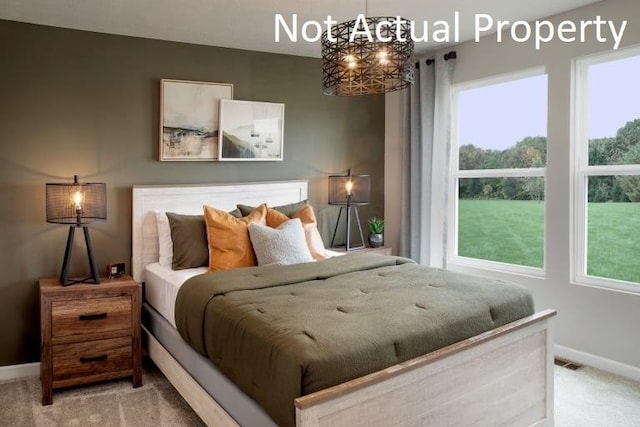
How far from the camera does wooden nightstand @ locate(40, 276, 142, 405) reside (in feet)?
9.78

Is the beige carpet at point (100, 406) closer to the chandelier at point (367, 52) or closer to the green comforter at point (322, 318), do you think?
the green comforter at point (322, 318)

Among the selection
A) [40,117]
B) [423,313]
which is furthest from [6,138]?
[423,313]

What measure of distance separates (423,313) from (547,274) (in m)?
1.92

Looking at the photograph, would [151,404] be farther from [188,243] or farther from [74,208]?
[74,208]

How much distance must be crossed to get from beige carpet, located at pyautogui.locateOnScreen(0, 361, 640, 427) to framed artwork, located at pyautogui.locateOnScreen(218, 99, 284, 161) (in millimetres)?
1851

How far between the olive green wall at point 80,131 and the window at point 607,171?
2.43m

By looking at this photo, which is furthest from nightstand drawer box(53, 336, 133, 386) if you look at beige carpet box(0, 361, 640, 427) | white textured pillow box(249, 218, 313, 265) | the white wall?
the white wall

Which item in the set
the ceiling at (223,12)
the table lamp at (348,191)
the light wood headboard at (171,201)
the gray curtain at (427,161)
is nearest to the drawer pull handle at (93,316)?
the light wood headboard at (171,201)

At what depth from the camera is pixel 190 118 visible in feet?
12.8

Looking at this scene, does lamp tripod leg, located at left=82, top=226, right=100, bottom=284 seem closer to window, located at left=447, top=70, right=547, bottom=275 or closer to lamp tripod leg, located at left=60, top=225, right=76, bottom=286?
lamp tripod leg, located at left=60, top=225, right=76, bottom=286

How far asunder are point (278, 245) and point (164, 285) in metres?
0.78

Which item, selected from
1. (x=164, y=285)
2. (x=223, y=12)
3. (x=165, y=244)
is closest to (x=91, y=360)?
(x=164, y=285)

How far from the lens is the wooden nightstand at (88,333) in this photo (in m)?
2.98

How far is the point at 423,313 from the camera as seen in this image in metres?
2.24
